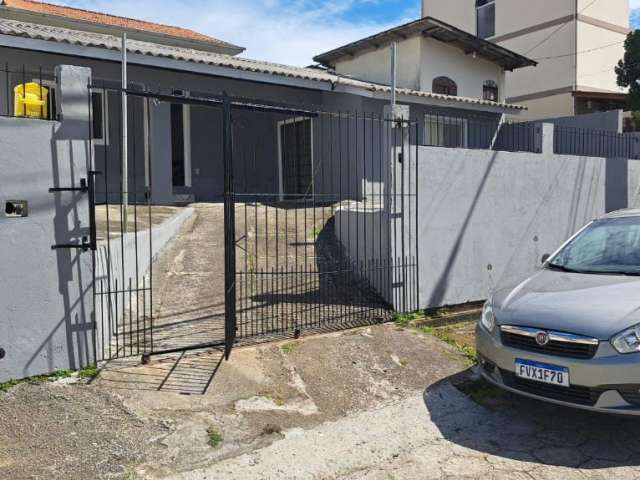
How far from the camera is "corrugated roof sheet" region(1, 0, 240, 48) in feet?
53.9

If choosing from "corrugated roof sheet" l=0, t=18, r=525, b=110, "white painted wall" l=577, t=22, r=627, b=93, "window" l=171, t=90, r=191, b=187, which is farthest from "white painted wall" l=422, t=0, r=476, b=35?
"window" l=171, t=90, r=191, b=187

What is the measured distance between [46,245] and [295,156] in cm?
871

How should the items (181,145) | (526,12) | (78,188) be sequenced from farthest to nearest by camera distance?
(526,12)
(181,145)
(78,188)

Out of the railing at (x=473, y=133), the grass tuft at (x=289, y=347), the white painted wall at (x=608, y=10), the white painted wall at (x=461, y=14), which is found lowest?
the grass tuft at (x=289, y=347)

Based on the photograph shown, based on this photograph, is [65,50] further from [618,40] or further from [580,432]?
[618,40]

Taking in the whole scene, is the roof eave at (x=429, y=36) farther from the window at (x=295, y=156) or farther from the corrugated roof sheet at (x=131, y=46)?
the window at (x=295, y=156)

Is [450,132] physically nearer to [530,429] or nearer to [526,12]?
[530,429]

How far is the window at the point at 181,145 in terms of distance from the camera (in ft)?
38.5

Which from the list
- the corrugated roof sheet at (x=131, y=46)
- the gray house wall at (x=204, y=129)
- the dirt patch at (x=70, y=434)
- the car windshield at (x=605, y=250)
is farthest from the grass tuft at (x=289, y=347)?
the corrugated roof sheet at (x=131, y=46)

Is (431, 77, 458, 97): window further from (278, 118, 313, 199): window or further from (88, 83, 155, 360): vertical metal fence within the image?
(88, 83, 155, 360): vertical metal fence

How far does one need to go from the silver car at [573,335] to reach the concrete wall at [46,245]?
3343 mm

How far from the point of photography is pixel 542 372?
383cm

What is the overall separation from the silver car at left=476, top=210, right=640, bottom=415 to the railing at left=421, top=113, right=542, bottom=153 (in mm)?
9014

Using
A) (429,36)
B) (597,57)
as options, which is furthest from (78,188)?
(597,57)
